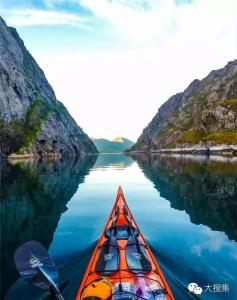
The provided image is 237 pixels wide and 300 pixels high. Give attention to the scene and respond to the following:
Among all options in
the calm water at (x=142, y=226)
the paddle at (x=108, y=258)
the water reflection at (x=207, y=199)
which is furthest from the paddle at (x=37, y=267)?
the water reflection at (x=207, y=199)

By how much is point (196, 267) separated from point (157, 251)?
13.8 ft

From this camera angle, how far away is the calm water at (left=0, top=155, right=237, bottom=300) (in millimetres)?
19016

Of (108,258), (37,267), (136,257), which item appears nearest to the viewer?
(37,267)

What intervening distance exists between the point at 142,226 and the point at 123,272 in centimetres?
1731

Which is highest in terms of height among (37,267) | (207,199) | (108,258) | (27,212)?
(37,267)

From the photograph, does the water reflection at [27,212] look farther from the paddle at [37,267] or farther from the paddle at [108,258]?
the paddle at [108,258]

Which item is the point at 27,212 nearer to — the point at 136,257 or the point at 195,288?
the point at 136,257

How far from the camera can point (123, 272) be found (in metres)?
15.3

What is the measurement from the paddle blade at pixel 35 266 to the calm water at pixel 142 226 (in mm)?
1612

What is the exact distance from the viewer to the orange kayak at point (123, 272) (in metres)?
13.1

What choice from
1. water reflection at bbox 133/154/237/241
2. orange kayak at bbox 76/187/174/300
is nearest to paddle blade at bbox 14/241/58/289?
orange kayak at bbox 76/187/174/300

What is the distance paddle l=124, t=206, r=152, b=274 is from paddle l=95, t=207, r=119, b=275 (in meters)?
0.69

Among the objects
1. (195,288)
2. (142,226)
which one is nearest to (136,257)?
(195,288)

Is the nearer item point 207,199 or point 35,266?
point 35,266
